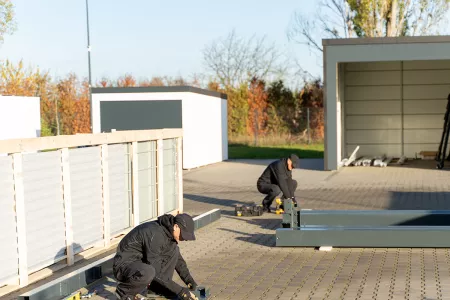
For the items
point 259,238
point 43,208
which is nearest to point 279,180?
point 259,238

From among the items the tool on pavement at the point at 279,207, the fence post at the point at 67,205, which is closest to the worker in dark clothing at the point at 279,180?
the tool on pavement at the point at 279,207

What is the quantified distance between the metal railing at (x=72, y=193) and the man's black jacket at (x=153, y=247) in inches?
70.9

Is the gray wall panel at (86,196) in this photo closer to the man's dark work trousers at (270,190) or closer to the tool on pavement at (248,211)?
the tool on pavement at (248,211)

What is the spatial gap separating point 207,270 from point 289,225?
304 cm

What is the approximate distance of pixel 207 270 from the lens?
10906 millimetres

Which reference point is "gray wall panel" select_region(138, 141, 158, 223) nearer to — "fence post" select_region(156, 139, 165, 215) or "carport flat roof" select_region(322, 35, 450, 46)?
"fence post" select_region(156, 139, 165, 215)

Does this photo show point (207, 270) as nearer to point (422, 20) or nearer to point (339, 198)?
point (339, 198)

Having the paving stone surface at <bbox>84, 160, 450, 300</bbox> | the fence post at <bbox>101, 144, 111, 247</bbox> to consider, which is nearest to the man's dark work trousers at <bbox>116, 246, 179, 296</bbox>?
the paving stone surface at <bbox>84, 160, 450, 300</bbox>

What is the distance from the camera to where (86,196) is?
1206 cm

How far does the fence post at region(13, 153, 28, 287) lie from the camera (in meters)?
9.88

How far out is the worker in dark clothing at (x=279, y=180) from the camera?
52.4 ft

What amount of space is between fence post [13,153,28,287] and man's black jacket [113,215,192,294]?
5.92ft

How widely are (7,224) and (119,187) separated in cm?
392

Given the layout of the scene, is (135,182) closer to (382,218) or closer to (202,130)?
(382,218)
